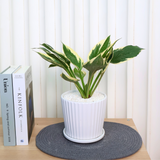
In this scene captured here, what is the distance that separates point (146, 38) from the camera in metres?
0.97

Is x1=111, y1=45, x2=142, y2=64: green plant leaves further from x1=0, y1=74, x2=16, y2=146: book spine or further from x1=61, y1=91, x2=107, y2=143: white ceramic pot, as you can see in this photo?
x1=0, y1=74, x2=16, y2=146: book spine

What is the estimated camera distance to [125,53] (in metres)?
0.74

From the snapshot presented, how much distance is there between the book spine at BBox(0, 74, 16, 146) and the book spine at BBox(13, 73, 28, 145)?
0.5 inches

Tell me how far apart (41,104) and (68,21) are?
16.1 inches

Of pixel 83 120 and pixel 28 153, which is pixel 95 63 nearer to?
pixel 83 120

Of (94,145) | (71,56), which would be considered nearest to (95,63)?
(71,56)

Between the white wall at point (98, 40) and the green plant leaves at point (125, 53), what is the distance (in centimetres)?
23

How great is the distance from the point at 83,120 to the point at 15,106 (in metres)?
0.23

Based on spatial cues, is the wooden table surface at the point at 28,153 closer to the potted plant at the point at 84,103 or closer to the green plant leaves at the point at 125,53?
the potted plant at the point at 84,103

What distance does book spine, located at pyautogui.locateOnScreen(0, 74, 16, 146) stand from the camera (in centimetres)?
70

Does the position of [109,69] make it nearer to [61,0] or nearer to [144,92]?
[144,92]

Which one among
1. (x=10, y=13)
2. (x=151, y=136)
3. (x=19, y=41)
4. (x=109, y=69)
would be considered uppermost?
(x=10, y=13)

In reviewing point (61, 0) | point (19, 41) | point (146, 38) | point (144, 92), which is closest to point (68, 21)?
point (61, 0)

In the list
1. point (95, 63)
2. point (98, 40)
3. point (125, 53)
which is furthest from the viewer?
point (98, 40)
